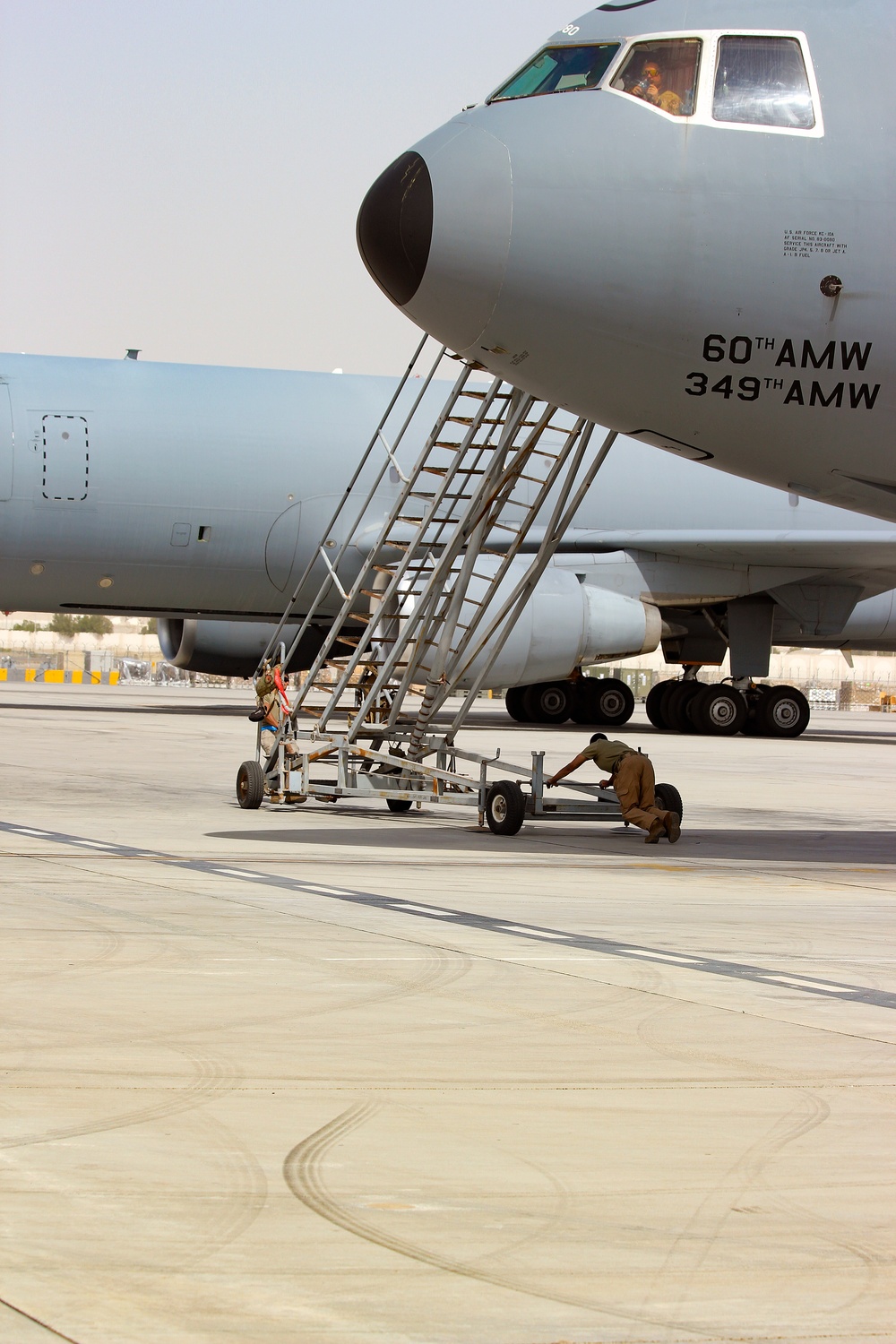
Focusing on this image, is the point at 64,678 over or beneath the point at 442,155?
beneath

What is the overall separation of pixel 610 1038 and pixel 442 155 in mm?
6491

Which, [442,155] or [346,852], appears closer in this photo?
[442,155]

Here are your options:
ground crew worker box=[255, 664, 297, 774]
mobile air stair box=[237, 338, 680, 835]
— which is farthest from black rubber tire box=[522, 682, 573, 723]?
ground crew worker box=[255, 664, 297, 774]

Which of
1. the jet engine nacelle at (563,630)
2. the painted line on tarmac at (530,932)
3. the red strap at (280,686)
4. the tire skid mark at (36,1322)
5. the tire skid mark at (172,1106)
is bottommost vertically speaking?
the painted line on tarmac at (530,932)

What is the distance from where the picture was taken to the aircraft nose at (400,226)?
32.9 feet

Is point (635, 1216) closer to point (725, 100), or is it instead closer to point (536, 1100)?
point (536, 1100)

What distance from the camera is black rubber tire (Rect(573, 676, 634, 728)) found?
3056 cm

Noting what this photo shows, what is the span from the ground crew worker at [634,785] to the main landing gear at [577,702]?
55.1 feet

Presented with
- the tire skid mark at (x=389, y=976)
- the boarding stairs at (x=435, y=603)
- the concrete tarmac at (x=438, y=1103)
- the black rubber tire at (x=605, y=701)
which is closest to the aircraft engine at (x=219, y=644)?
the black rubber tire at (x=605, y=701)

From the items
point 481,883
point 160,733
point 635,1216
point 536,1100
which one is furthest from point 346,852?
point 160,733

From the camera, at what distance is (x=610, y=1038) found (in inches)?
215

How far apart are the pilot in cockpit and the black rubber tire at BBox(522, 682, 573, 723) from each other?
20655 mm

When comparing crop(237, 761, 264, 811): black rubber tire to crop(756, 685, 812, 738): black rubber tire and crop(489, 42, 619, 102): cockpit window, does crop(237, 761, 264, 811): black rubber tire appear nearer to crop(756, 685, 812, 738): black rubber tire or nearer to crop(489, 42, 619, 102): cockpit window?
crop(489, 42, 619, 102): cockpit window

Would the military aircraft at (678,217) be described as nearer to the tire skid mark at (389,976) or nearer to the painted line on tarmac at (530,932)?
the painted line on tarmac at (530,932)
